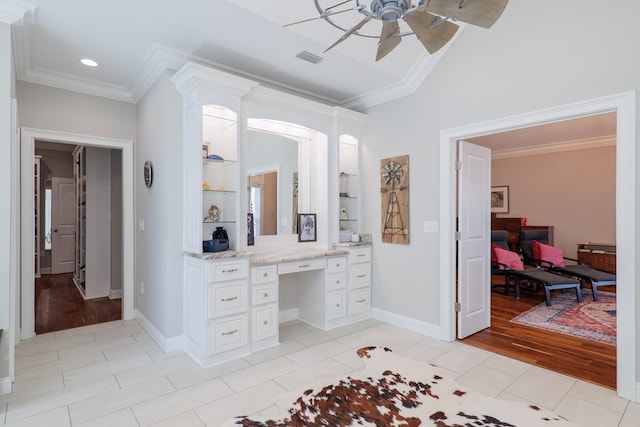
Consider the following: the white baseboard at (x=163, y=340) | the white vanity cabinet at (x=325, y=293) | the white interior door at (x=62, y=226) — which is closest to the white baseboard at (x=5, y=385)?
the white baseboard at (x=163, y=340)

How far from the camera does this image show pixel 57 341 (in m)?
3.36

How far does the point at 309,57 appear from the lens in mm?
3219

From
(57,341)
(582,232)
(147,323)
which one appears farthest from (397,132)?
(582,232)

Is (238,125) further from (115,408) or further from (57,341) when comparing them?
(57,341)

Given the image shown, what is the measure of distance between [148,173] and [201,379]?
211cm

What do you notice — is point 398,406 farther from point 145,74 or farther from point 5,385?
point 145,74

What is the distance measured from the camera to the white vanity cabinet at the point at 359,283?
3943 millimetres

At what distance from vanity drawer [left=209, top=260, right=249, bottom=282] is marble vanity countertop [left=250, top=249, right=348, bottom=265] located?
123 mm

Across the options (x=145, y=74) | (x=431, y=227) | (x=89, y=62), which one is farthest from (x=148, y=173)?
(x=431, y=227)

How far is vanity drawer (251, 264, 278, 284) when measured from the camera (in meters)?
3.15

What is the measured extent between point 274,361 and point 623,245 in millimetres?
2796

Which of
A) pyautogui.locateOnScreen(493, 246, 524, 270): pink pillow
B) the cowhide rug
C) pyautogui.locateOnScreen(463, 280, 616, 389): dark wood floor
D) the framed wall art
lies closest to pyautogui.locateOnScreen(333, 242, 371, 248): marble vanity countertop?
the framed wall art

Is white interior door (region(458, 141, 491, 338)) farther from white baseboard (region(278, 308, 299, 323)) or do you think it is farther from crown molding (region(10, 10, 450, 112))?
white baseboard (region(278, 308, 299, 323))

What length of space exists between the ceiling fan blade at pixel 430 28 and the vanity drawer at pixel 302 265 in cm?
229
